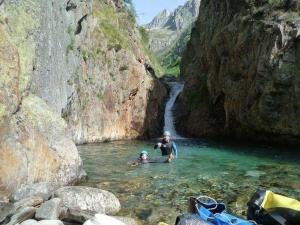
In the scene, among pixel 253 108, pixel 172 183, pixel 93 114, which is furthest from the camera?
pixel 93 114

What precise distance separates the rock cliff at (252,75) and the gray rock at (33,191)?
18346 mm

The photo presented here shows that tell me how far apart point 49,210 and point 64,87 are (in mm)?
16620

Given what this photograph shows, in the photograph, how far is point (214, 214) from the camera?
8742 millimetres

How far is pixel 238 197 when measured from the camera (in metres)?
12.8

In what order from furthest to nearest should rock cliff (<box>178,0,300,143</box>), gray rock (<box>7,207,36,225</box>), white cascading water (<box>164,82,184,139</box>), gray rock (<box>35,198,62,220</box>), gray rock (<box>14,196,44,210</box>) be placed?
white cascading water (<box>164,82,184,139</box>) < rock cliff (<box>178,0,300,143</box>) < gray rock (<box>14,196,44,210</box>) < gray rock (<box>35,198,62,220</box>) < gray rock (<box>7,207,36,225</box>)

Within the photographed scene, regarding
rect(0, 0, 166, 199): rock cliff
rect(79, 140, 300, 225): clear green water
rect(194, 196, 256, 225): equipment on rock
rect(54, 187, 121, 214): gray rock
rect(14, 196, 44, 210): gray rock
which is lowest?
rect(79, 140, 300, 225): clear green water

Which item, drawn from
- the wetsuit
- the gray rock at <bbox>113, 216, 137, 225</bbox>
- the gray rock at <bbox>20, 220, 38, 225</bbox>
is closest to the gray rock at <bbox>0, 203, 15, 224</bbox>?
the gray rock at <bbox>20, 220, 38, 225</bbox>

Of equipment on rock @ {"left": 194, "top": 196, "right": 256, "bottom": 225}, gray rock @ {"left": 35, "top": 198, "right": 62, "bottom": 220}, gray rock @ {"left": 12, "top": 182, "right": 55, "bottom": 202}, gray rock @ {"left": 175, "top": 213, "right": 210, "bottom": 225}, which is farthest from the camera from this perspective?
gray rock @ {"left": 12, "top": 182, "right": 55, "bottom": 202}

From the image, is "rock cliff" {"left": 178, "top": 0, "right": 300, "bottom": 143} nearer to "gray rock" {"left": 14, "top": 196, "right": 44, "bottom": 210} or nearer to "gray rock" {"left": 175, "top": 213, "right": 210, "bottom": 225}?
"gray rock" {"left": 14, "top": 196, "right": 44, "bottom": 210}

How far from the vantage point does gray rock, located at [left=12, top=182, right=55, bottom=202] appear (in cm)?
1178

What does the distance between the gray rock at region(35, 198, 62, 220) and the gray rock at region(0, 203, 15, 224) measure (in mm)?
699

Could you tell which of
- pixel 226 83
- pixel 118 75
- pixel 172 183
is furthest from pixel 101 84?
pixel 172 183

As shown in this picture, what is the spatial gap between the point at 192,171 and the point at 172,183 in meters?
2.94

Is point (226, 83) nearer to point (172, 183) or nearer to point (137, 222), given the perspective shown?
point (172, 183)
